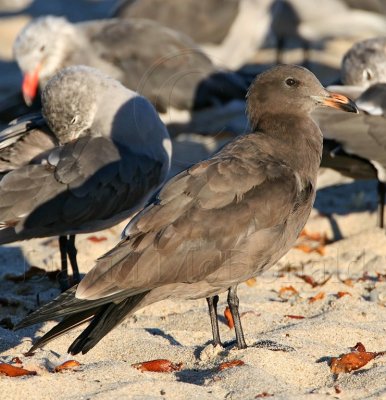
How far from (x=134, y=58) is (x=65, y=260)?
14.5 ft

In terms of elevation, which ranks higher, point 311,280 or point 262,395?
point 262,395

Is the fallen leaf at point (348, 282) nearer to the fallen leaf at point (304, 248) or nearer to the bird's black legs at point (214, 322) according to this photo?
the fallen leaf at point (304, 248)

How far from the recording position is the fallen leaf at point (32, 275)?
261 inches

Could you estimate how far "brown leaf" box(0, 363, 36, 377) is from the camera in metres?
4.54

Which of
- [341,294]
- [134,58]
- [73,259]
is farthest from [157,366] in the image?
[134,58]

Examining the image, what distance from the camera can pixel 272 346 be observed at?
5000 millimetres

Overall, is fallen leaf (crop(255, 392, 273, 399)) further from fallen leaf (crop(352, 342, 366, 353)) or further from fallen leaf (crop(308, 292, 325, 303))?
fallen leaf (crop(308, 292, 325, 303))

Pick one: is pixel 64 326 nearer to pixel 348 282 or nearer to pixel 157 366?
pixel 157 366

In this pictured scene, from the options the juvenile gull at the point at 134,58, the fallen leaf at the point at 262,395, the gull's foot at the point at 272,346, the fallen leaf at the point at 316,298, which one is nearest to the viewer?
the fallen leaf at the point at 262,395

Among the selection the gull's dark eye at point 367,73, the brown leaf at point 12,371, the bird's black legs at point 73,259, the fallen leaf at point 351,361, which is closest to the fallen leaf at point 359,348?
the fallen leaf at point 351,361

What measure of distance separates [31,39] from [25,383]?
629 centimetres

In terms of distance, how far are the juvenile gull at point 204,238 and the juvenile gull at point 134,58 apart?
5.25 metres

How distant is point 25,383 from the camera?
14.4ft

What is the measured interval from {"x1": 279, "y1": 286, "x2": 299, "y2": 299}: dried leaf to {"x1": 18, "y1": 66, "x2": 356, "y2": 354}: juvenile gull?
1112 mm
